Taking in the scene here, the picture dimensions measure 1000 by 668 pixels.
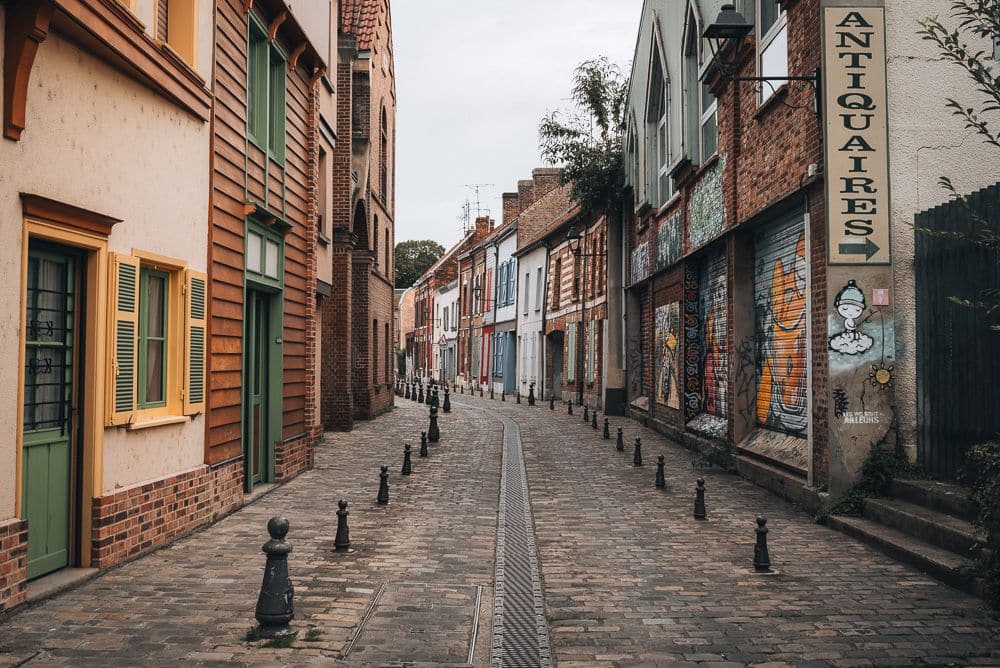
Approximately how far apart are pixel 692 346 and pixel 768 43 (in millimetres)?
6803

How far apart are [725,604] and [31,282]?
5.38m

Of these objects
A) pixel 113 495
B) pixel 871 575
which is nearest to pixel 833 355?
pixel 871 575

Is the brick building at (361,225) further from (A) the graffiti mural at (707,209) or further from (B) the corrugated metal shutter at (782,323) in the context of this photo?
(B) the corrugated metal shutter at (782,323)

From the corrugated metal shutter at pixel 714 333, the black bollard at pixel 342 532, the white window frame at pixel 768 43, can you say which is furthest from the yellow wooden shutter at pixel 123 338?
the corrugated metal shutter at pixel 714 333

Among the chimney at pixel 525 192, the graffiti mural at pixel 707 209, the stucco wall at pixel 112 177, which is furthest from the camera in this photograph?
the chimney at pixel 525 192

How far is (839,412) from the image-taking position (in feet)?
30.5

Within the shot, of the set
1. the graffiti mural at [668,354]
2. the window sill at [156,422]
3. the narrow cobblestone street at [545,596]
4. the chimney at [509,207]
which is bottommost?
the narrow cobblestone street at [545,596]

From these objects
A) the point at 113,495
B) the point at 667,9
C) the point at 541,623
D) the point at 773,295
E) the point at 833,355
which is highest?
the point at 667,9

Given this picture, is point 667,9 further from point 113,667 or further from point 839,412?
point 113,667

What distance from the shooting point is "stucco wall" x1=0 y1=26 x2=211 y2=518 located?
574 cm

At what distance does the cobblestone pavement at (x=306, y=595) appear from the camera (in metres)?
5.08

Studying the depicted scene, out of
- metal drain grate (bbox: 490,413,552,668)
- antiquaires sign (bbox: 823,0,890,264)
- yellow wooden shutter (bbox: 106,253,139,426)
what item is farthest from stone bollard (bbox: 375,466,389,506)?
antiquaires sign (bbox: 823,0,890,264)

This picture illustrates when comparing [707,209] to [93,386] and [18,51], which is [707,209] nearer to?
[93,386]

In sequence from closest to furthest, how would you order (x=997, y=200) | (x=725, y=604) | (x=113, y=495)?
(x=725, y=604), (x=113, y=495), (x=997, y=200)
